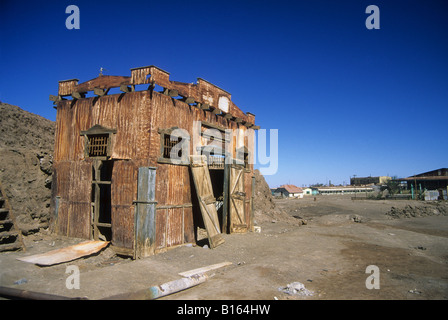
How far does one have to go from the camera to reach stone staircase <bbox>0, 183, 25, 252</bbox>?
8562 millimetres

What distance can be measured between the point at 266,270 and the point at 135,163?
18.6ft

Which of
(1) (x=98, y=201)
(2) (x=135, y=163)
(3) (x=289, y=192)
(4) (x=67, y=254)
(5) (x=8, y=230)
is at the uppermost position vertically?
Answer: (2) (x=135, y=163)

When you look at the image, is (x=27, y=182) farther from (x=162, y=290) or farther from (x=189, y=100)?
(x=162, y=290)

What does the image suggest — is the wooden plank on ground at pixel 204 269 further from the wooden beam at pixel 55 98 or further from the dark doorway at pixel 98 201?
the wooden beam at pixel 55 98

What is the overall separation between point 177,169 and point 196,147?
5.34ft

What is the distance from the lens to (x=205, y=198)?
11.1 metres

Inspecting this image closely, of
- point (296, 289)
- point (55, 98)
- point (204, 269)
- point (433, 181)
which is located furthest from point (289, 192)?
point (296, 289)

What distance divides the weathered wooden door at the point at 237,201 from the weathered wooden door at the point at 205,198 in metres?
1.77

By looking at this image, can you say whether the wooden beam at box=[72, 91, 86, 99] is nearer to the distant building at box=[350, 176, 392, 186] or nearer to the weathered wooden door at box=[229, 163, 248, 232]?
the weathered wooden door at box=[229, 163, 248, 232]

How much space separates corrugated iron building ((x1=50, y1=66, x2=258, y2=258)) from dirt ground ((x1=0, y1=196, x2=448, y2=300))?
0.80m

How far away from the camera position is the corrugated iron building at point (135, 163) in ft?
30.8

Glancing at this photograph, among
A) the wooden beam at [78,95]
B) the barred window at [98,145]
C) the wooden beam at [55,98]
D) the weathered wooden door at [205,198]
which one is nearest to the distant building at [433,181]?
the weathered wooden door at [205,198]

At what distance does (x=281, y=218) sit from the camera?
68.2 feet

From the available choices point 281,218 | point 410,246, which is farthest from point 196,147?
point 281,218
